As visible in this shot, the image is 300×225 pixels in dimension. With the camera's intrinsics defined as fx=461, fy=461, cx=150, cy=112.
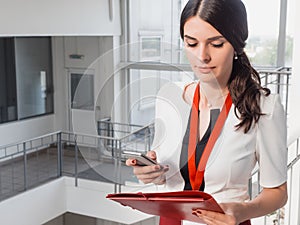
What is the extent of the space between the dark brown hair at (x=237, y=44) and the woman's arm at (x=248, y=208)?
140 mm

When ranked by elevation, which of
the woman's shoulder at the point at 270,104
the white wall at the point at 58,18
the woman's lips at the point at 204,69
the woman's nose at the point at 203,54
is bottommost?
the woman's shoulder at the point at 270,104

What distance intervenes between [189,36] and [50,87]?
676cm

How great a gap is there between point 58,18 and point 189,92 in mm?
5046

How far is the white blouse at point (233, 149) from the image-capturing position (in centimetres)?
93

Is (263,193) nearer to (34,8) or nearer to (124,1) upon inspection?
(34,8)

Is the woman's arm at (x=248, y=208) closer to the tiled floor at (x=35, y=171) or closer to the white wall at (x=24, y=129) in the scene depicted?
the tiled floor at (x=35, y=171)

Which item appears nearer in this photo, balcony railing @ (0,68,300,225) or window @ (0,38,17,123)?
balcony railing @ (0,68,300,225)

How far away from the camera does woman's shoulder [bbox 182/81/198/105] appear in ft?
3.27

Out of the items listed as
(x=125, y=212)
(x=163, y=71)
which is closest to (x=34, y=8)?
(x=125, y=212)

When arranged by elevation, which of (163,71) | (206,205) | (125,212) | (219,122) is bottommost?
(125,212)

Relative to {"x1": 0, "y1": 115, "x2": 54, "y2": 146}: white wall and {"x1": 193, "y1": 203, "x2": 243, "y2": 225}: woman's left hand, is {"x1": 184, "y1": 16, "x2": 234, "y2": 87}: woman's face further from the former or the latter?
{"x1": 0, "y1": 115, "x2": 54, "y2": 146}: white wall

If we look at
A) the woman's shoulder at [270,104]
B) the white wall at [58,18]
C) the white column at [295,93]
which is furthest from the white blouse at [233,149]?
the white wall at [58,18]

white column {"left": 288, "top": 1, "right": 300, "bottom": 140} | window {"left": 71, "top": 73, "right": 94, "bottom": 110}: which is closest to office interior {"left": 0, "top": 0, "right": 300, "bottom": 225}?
white column {"left": 288, "top": 1, "right": 300, "bottom": 140}

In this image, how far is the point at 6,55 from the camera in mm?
6590
